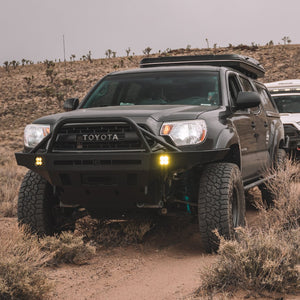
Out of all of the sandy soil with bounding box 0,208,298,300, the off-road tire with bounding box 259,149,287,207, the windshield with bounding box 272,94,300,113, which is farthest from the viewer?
the windshield with bounding box 272,94,300,113

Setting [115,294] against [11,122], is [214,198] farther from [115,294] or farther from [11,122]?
[11,122]

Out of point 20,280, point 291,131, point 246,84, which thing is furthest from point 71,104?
point 291,131

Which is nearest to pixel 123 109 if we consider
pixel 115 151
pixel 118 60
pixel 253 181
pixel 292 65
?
pixel 115 151

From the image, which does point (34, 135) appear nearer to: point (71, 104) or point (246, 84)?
point (71, 104)

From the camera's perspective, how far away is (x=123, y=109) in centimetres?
536

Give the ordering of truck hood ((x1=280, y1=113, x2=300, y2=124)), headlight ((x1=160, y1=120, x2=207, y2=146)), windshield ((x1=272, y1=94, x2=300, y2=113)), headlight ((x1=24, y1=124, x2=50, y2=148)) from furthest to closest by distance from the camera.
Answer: windshield ((x1=272, y1=94, x2=300, y2=113)) < truck hood ((x1=280, y1=113, x2=300, y2=124)) < headlight ((x1=24, y1=124, x2=50, y2=148)) < headlight ((x1=160, y1=120, x2=207, y2=146))

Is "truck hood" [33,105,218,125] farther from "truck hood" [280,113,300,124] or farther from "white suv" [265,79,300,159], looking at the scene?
"truck hood" [280,113,300,124]

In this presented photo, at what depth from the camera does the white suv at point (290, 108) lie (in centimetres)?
1200

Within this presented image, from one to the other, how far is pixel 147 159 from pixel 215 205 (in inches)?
34.5

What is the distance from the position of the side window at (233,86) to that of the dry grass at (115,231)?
1.86m

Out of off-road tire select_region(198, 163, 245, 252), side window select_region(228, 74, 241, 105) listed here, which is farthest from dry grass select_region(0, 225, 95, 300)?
side window select_region(228, 74, 241, 105)

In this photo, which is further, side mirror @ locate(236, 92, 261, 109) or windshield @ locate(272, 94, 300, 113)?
windshield @ locate(272, 94, 300, 113)

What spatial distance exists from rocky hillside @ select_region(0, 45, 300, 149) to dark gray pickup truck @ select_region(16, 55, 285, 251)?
110 ft

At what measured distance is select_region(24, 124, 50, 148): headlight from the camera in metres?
5.24
